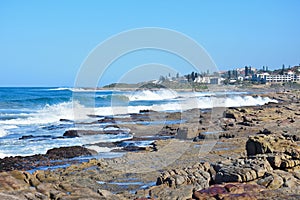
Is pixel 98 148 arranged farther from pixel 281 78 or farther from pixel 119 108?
pixel 281 78

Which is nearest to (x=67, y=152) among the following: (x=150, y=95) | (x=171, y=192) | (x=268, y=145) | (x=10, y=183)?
(x=10, y=183)

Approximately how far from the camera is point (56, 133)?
25938 millimetres

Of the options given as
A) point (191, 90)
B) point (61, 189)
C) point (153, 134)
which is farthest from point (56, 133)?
point (191, 90)

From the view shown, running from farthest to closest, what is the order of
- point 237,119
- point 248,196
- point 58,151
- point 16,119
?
point 16,119 → point 237,119 → point 58,151 → point 248,196

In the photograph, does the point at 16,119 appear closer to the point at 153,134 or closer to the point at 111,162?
the point at 153,134

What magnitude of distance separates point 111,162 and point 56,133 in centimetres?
1147

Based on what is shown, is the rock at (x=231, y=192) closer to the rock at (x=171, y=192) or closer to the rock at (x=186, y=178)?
the rock at (x=171, y=192)

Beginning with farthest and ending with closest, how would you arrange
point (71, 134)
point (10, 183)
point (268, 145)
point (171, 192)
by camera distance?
point (71, 134)
point (268, 145)
point (10, 183)
point (171, 192)

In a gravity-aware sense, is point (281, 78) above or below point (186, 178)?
above

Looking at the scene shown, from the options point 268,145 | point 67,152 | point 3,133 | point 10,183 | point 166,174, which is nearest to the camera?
point 10,183

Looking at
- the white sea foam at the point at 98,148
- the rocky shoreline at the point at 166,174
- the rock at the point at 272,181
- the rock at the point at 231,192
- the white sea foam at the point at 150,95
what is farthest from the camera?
the white sea foam at the point at 150,95

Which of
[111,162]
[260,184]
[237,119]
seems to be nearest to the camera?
[260,184]

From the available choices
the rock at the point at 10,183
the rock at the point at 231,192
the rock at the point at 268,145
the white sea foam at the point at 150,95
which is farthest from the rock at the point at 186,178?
the white sea foam at the point at 150,95

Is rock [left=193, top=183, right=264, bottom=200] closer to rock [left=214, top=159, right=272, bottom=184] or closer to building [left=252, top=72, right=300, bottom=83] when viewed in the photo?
rock [left=214, top=159, right=272, bottom=184]
